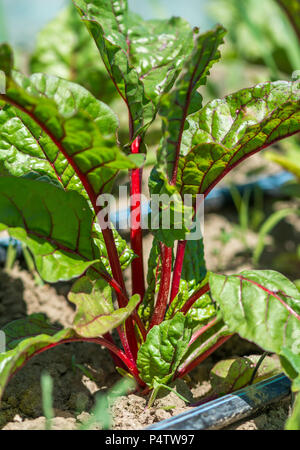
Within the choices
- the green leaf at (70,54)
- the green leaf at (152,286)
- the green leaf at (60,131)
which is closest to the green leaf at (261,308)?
the green leaf at (152,286)

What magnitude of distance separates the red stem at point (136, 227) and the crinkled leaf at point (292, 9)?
87cm

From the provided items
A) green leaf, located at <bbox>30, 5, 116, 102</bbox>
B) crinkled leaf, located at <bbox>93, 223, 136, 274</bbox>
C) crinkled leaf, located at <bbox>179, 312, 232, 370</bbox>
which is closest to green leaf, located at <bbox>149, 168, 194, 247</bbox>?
crinkled leaf, located at <bbox>93, 223, 136, 274</bbox>

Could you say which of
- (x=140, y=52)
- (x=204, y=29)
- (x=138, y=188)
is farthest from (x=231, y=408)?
(x=204, y=29)

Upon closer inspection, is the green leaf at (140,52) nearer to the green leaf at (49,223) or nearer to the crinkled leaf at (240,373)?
the green leaf at (49,223)

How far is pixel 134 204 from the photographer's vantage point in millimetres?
1179

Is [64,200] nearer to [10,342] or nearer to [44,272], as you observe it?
[44,272]

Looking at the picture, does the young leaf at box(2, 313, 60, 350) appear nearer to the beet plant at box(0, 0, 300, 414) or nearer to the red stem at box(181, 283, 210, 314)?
the beet plant at box(0, 0, 300, 414)

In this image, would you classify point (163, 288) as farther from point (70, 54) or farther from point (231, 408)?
point (70, 54)

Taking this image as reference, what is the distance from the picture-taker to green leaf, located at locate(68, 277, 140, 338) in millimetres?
918

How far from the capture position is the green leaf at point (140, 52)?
1.11 m

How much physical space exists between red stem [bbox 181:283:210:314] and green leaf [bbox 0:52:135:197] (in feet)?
1.06

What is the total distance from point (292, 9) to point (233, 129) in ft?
2.85

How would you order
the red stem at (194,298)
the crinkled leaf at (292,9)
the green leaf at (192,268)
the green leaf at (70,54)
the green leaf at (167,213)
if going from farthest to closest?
the green leaf at (70,54) < the crinkled leaf at (292,9) < the green leaf at (192,268) < the red stem at (194,298) < the green leaf at (167,213)

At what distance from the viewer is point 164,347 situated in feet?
3.38
